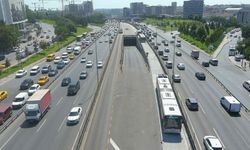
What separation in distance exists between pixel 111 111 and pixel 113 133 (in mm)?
8081

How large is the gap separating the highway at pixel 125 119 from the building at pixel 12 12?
334 ft

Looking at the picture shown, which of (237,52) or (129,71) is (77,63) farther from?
(237,52)

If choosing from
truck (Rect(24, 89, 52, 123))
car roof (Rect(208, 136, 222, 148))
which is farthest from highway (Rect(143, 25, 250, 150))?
truck (Rect(24, 89, 52, 123))

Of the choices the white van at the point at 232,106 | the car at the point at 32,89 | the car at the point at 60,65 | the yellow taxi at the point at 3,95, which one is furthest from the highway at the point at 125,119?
the car at the point at 60,65

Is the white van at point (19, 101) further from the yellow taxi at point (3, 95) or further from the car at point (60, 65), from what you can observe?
the car at point (60, 65)

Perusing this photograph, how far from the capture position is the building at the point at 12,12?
13726cm

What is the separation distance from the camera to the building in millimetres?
137262

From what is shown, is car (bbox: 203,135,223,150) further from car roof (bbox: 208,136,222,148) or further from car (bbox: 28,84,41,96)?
car (bbox: 28,84,41,96)

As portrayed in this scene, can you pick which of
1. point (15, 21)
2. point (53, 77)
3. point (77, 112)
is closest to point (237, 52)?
point (53, 77)

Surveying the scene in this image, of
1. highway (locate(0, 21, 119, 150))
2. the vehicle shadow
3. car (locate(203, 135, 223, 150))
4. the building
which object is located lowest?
highway (locate(0, 21, 119, 150))

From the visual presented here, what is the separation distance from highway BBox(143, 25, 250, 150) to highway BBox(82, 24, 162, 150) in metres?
6.25

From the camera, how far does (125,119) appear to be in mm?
43031

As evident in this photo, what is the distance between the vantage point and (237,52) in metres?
102

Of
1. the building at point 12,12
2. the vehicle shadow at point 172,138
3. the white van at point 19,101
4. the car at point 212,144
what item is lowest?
the vehicle shadow at point 172,138
